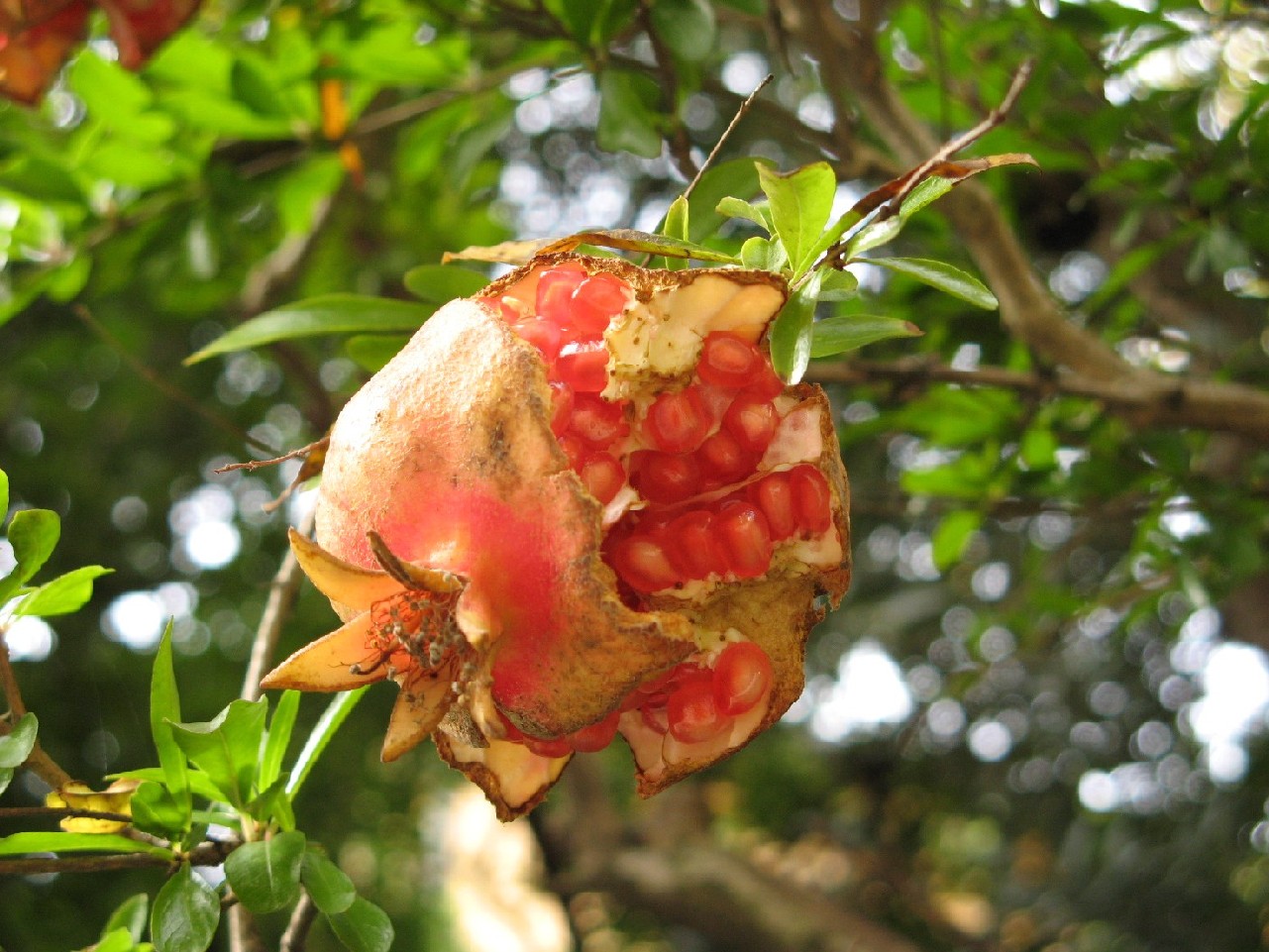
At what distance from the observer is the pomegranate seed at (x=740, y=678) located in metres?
0.51

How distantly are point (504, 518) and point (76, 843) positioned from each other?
29 centimetres

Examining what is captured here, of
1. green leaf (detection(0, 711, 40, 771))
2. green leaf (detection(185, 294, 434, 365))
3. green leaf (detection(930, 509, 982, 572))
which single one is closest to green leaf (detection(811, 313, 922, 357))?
green leaf (detection(185, 294, 434, 365))

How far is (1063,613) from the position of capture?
127cm

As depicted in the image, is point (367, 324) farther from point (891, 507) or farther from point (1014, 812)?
point (1014, 812)

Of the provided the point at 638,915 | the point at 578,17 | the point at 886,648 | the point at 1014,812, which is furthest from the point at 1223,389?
the point at 638,915

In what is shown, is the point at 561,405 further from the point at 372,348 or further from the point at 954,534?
the point at 954,534

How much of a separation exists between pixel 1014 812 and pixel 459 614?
7.80 feet

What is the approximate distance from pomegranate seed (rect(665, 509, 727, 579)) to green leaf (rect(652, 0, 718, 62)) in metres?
0.44

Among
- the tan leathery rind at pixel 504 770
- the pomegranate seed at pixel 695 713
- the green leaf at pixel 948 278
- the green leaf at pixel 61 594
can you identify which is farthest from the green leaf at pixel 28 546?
the green leaf at pixel 948 278

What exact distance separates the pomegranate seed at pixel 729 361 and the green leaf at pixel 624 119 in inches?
13.0

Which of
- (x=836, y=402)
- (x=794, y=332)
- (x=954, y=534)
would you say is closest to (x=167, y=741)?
(x=794, y=332)

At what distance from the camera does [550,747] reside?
0.53m

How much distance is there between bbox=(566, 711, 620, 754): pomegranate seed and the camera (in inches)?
20.4

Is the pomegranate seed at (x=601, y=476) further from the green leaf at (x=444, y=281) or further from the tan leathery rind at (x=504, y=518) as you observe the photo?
the green leaf at (x=444, y=281)
